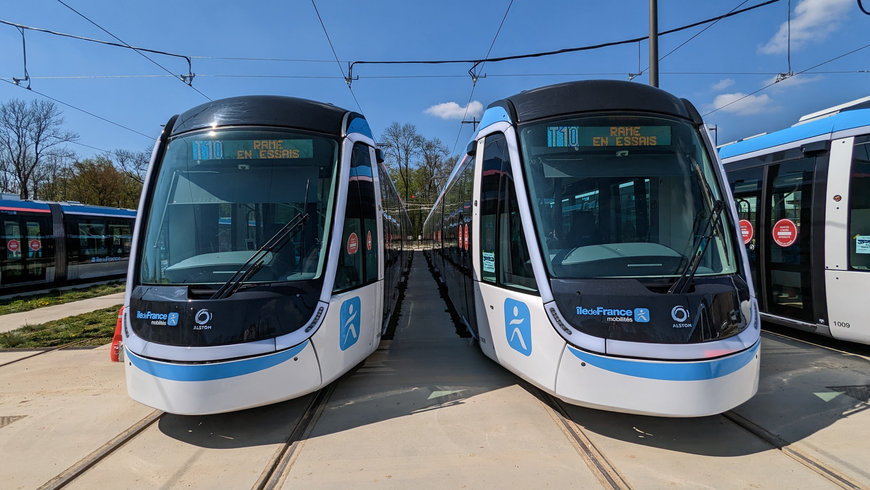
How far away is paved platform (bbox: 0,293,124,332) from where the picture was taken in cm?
929

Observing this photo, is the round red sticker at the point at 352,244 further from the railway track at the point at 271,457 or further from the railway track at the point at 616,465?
the railway track at the point at 616,465

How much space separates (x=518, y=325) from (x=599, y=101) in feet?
7.60

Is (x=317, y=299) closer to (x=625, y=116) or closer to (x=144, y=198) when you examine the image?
(x=144, y=198)

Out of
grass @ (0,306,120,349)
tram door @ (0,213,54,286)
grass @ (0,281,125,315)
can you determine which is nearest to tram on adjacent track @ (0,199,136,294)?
tram door @ (0,213,54,286)

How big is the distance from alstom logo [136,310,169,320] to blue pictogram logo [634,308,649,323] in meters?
3.88

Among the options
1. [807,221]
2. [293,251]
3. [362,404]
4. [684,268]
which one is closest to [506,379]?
[362,404]

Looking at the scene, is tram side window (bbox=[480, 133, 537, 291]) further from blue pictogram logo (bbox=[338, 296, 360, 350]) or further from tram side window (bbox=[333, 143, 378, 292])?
blue pictogram logo (bbox=[338, 296, 360, 350])

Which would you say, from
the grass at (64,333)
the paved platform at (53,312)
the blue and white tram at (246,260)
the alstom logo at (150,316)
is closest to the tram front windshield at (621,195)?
the blue and white tram at (246,260)

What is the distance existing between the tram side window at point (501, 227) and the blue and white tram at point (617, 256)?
0.02 meters

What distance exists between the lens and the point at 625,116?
420cm

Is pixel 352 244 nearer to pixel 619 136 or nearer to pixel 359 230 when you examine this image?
pixel 359 230

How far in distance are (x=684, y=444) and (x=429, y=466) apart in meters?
2.12

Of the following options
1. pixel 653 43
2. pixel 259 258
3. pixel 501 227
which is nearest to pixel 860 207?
pixel 501 227

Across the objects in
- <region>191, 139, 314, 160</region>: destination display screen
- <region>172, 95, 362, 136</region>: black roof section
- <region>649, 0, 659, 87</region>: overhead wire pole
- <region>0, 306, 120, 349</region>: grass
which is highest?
<region>649, 0, 659, 87</region>: overhead wire pole
